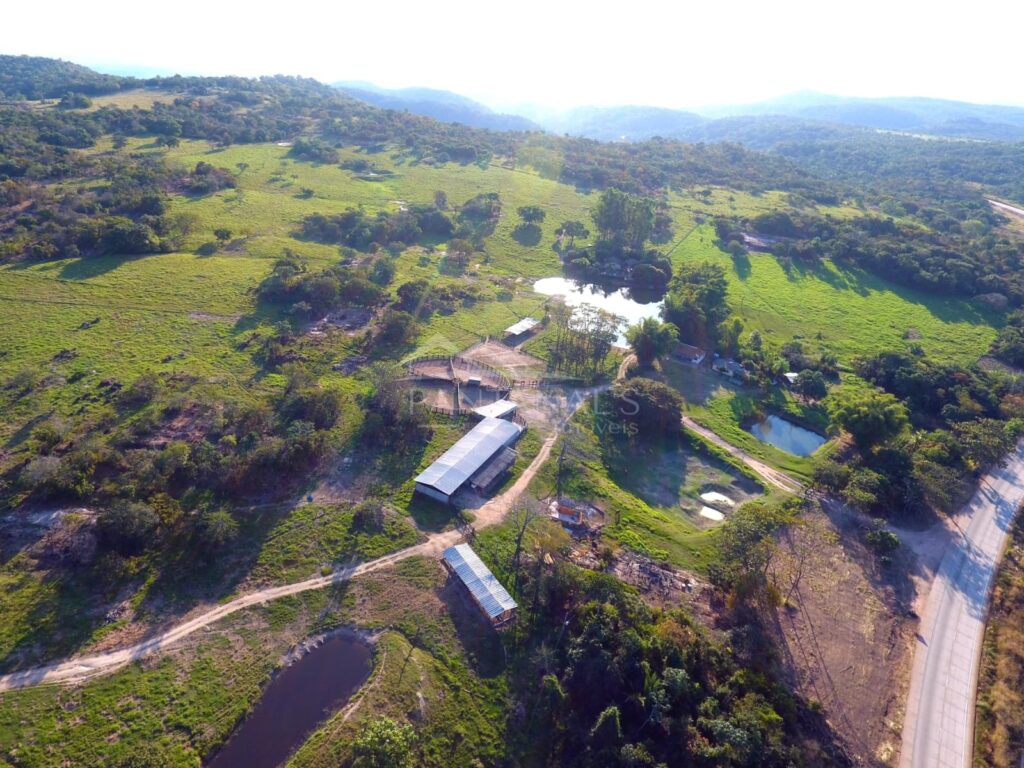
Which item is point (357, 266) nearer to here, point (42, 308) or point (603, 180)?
point (42, 308)

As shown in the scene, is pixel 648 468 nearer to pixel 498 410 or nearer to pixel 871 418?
pixel 498 410

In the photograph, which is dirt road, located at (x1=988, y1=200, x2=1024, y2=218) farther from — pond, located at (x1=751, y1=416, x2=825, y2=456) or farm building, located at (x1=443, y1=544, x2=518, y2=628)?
farm building, located at (x1=443, y1=544, x2=518, y2=628)

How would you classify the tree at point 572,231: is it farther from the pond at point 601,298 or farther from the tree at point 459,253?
the tree at point 459,253

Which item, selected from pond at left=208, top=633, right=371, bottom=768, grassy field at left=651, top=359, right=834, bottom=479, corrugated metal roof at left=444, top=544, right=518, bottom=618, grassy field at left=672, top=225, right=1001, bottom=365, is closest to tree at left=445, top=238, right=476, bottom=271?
grassy field at left=651, top=359, right=834, bottom=479

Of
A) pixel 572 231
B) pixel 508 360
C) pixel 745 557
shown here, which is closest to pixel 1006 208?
pixel 572 231

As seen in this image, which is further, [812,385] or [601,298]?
[601,298]

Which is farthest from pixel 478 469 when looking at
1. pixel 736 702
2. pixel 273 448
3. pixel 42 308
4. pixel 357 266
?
pixel 42 308

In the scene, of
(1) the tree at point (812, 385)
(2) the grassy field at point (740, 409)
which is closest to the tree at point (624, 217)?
(2) the grassy field at point (740, 409)
